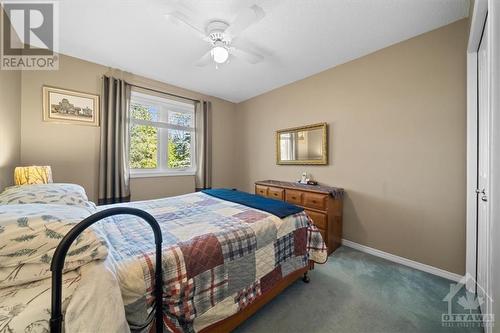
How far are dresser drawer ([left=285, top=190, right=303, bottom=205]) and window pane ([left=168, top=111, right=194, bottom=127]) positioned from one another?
92.5 inches

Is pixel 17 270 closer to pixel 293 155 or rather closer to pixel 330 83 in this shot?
pixel 293 155

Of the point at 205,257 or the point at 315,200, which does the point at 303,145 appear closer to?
the point at 315,200

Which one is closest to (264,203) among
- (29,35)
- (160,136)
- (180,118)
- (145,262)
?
(145,262)

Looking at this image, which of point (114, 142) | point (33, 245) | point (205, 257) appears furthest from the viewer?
point (114, 142)

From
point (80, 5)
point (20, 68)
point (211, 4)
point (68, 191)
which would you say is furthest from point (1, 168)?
point (211, 4)

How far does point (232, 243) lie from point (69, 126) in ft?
9.34

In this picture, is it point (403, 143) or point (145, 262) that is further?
point (403, 143)

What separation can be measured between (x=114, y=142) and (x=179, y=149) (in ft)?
3.66

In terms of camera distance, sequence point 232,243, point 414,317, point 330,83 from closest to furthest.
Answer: point 232,243 < point 414,317 < point 330,83

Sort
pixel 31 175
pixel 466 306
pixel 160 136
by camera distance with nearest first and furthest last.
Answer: pixel 466 306 → pixel 31 175 → pixel 160 136

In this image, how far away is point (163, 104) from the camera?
3.54 m

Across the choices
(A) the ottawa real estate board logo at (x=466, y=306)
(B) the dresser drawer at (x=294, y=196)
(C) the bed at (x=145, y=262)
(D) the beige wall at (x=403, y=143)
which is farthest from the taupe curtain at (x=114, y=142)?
(A) the ottawa real estate board logo at (x=466, y=306)

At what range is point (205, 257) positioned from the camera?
3.90 feet

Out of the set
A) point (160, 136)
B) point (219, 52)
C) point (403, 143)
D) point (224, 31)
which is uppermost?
point (224, 31)
